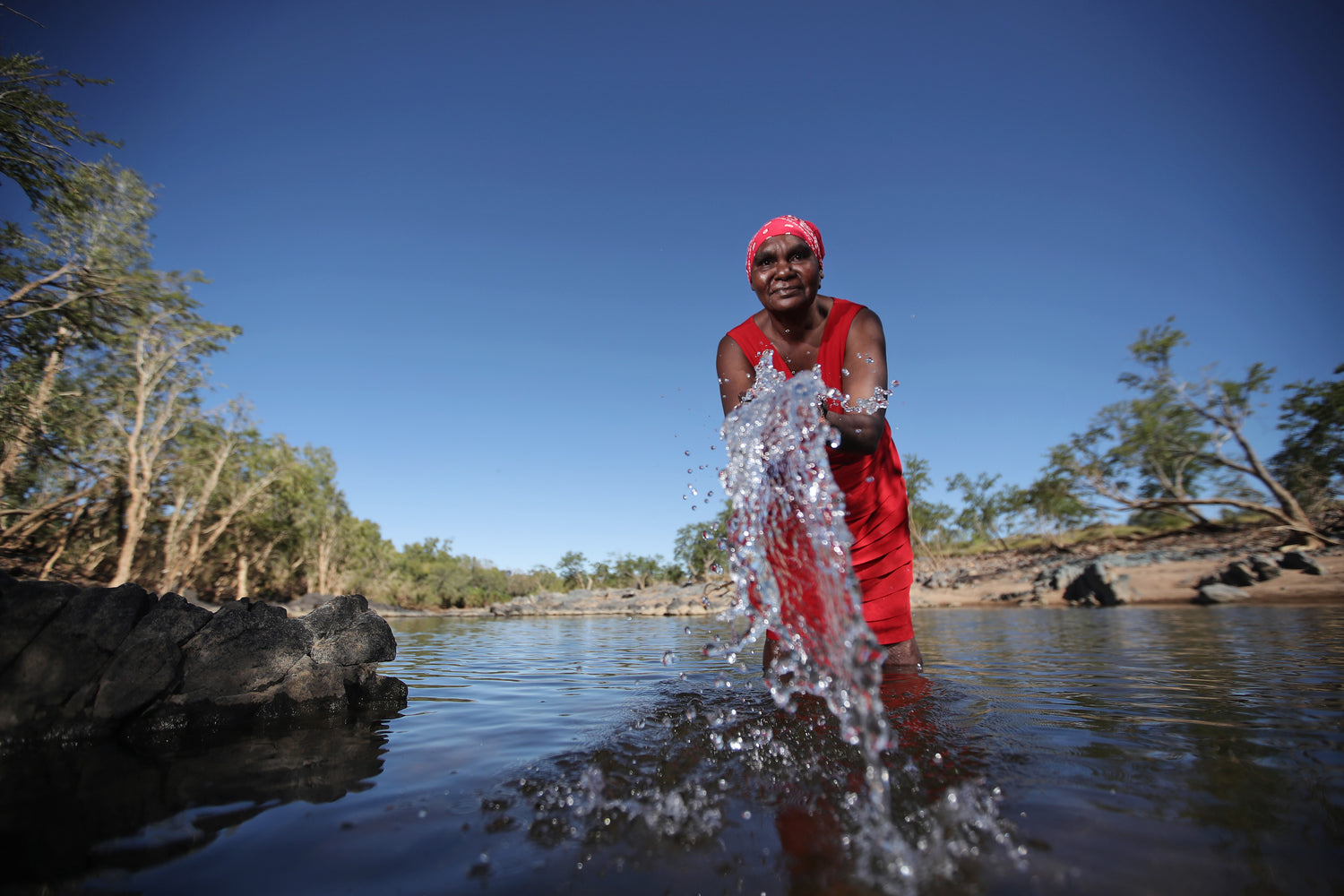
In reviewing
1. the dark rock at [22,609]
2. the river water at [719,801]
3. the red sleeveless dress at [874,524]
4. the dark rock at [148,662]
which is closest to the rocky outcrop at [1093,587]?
the river water at [719,801]

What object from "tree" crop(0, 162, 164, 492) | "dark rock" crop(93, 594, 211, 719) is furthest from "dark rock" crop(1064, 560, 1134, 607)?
"tree" crop(0, 162, 164, 492)

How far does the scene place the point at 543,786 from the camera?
2.05 meters

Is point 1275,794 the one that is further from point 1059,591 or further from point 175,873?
point 1059,591

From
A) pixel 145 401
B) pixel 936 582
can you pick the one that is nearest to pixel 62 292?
pixel 145 401

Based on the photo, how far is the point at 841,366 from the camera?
3303 millimetres

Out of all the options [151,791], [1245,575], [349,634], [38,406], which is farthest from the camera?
[1245,575]

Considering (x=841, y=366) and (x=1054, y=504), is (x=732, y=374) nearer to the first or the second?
(x=841, y=366)

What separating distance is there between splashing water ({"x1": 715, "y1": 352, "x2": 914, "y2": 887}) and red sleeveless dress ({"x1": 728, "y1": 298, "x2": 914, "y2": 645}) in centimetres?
34

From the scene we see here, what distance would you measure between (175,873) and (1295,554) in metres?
21.7

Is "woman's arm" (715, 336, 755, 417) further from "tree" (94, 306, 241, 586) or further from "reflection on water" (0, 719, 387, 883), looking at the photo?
"tree" (94, 306, 241, 586)

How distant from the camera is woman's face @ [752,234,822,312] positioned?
10.8 ft

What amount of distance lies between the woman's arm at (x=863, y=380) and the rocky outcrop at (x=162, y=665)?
11.7ft

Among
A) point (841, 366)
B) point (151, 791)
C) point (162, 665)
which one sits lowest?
point (151, 791)

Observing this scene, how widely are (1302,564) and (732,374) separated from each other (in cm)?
1905
